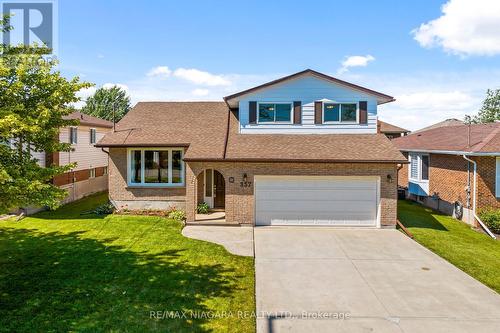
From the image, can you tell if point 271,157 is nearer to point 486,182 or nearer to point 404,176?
point 486,182

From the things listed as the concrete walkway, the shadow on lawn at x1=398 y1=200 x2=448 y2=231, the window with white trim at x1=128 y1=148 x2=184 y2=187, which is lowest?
the concrete walkway

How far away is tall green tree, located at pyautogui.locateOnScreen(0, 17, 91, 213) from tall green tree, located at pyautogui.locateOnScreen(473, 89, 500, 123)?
3120 inches

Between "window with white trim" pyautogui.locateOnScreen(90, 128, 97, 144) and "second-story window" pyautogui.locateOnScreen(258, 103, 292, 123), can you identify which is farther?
"window with white trim" pyautogui.locateOnScreen(90, 128, 97, 144)

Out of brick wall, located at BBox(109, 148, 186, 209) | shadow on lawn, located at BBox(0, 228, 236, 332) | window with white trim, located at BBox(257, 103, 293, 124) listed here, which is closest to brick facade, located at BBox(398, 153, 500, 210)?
window with white trim, located at BBox(257, 103, 293, 124)

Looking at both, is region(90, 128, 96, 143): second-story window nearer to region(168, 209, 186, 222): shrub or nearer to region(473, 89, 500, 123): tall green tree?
region(168, 209, 186, 222): shrub

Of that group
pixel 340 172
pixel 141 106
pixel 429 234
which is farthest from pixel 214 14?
pixel 429 234

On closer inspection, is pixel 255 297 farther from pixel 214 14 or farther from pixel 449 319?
pixel 214 14

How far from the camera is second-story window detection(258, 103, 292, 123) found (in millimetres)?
15594

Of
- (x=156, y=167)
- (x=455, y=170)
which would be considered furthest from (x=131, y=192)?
(x=455, y=170)

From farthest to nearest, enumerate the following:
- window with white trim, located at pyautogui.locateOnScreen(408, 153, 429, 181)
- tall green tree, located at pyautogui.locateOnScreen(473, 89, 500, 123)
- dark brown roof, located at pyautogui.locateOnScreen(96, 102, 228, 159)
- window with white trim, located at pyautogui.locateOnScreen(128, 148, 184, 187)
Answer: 1. tall green tree, located at pyautogui.locateOnScreen(473, 89, 500, 123)
2. window with white trim, located at pyautogui.locateOnScreen(408, 153, 429, 181)
3. window with white trim, located at pyautogui.locateOnScreen(128, 148, 184, 187)
4. dark brown roof, located at pyautogui.locateOnScreen(96, 102, 228, 159)

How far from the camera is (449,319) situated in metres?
6.43

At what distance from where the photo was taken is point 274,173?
13.7 meters

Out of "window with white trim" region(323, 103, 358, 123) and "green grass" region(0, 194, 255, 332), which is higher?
"window with white trim" region(323, 103, 358, 123)

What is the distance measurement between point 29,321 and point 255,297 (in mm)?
4679
